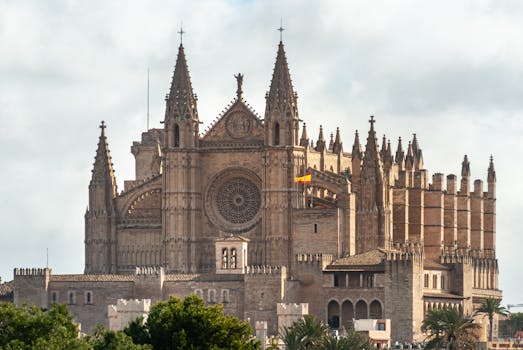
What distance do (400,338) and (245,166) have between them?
752 inches

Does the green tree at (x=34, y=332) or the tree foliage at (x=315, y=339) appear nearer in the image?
the green tree at (x=34, y=332)

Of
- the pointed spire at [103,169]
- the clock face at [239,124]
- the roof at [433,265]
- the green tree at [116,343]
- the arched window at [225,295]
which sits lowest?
the green tree at [116,343]

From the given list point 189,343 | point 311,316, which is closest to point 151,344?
point 189,343

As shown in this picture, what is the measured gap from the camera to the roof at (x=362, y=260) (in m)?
150

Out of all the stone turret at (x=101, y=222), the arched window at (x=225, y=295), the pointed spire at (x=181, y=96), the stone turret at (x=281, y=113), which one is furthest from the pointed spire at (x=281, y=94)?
the arched window at (x=225, y=295)

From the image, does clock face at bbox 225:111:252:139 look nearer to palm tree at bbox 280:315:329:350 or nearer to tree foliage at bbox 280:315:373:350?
tree foliage at bbox 280:315:373:350

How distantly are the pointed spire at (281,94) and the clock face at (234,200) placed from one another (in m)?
4.98

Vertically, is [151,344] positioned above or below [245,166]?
below

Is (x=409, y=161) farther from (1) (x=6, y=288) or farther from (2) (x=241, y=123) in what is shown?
(1) (x=6, y=288)

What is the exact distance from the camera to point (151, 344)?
117 metres

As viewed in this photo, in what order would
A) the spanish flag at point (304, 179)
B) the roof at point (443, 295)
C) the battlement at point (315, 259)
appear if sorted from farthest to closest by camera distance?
the spanish flag at point (304, 179) → the battlement at point (315, 259) → the roof at point (443, 295)

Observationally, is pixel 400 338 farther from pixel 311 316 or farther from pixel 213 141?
pixel 213 141

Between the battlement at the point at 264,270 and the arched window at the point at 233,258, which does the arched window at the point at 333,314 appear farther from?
the arched window at the point at 233,258

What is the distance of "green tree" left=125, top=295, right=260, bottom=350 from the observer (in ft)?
379
